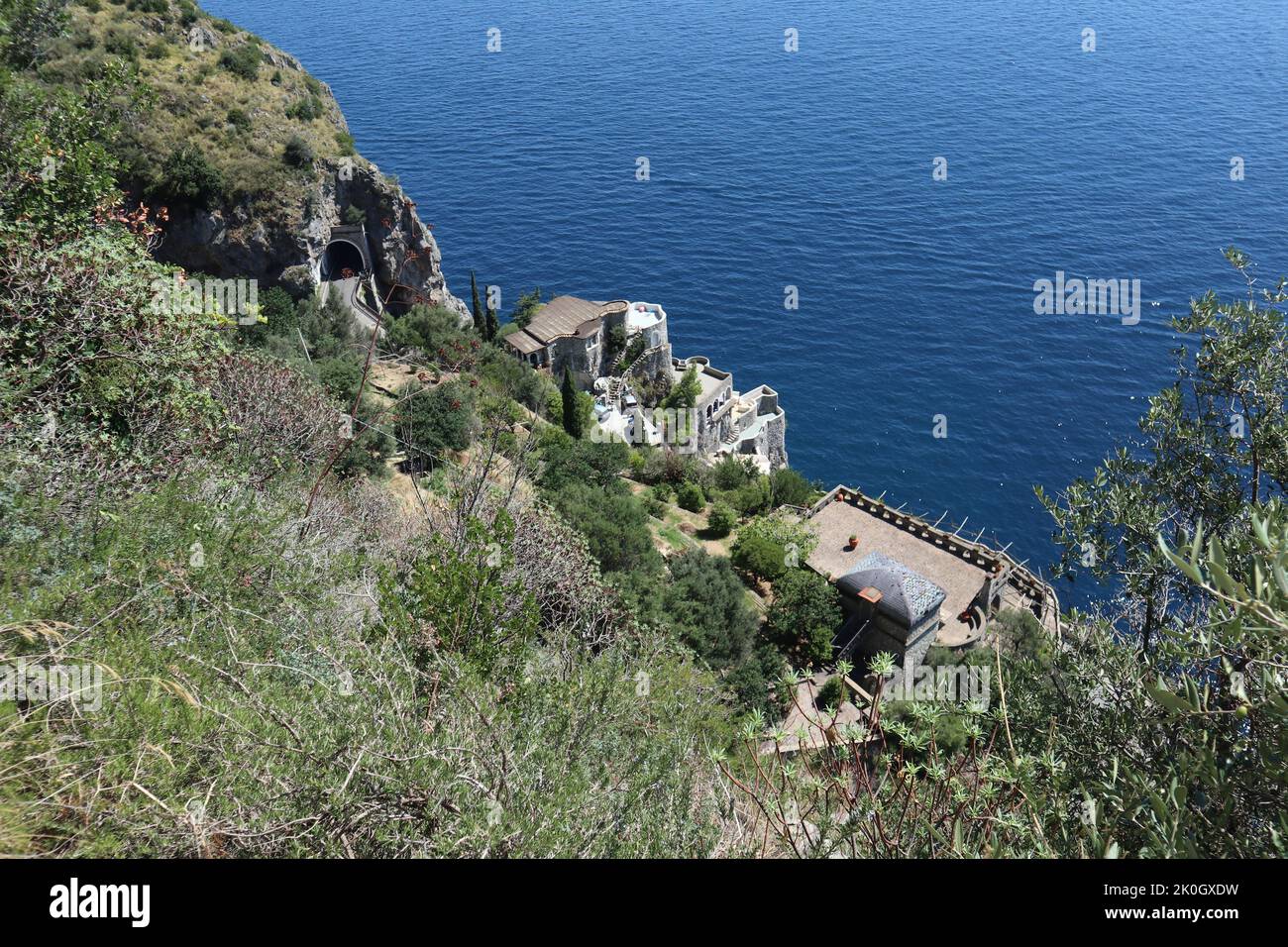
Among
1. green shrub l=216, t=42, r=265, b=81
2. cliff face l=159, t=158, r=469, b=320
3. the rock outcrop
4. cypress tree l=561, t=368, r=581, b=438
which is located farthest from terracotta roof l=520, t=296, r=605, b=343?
green shrub l=216, t=42, r=265, b=81

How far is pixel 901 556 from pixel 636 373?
910 inches

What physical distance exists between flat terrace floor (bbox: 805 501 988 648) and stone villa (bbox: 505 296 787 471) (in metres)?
11.3

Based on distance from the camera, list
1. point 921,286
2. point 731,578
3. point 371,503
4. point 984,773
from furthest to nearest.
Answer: point 921,286, point 731,578, point 371,503, point 984,773

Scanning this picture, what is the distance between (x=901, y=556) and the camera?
123 feet

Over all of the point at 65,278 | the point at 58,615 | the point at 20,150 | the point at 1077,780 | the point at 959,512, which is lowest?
the point at 959,512

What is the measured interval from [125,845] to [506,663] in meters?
6.15

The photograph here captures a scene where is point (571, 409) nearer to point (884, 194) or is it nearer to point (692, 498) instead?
point (692, 498)

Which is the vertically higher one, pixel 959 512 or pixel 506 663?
pixel 506 663

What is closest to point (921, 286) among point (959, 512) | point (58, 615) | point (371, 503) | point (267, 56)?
point (959, 512)

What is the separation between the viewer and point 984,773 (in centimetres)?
611

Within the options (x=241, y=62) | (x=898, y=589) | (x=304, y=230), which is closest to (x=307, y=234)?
(x=304, y=230)

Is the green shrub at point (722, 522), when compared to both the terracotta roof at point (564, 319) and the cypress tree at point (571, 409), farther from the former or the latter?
the terracotta roof at point (564, 319)

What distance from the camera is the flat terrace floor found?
3413 centimetres
